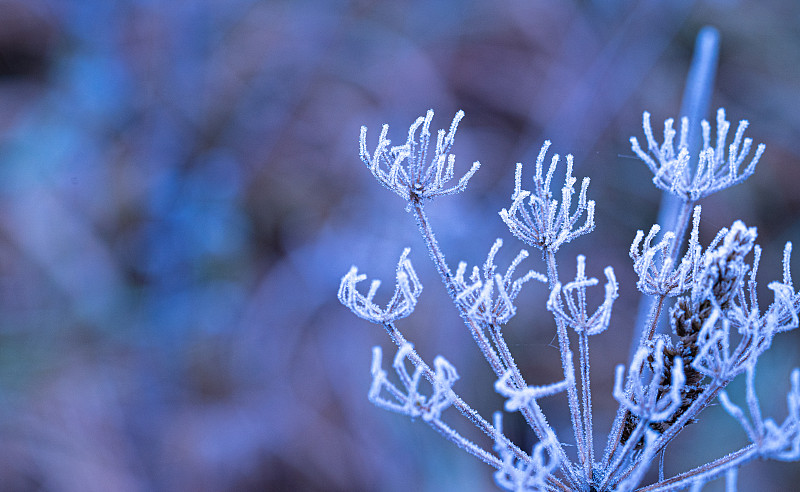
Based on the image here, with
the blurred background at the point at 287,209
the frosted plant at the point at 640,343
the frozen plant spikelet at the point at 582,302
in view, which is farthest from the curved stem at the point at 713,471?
the blurred background at the point at 287,209

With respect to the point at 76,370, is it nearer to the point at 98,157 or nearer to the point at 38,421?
the point at 38,421

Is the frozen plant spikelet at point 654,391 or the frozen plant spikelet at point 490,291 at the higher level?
the frozen plant spikelet at point 490,291

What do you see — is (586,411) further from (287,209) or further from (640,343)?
(287,209)

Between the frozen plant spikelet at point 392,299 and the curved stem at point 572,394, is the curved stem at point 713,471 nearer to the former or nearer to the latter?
the curved stem at point 572,394

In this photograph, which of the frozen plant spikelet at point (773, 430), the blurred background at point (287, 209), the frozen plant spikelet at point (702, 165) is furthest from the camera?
the blurred background at point (287, 209)

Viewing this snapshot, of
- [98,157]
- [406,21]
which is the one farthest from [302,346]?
[406,21]

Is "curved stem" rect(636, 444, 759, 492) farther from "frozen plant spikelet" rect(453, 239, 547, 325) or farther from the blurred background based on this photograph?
the blurred background
